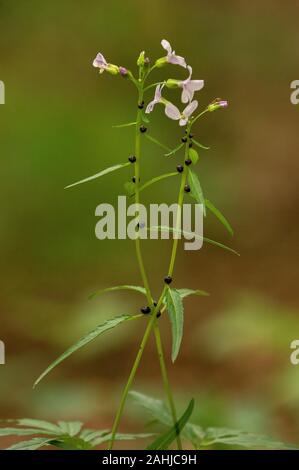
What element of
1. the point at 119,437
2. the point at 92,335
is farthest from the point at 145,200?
the point at 92,335

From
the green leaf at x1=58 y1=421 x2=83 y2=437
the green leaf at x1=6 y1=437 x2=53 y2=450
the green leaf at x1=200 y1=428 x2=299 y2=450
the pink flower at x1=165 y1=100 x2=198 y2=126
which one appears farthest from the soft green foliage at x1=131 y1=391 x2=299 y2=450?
the pink flower at x1=165 y1=100 x2=198 y2=126

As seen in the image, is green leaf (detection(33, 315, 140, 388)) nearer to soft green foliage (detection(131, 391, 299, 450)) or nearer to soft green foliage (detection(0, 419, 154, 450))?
→ soft green foliage (detection(0, 419, 154, 450))

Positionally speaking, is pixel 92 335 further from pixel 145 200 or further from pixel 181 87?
pixel 145 200

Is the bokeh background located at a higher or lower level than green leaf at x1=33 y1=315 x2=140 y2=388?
higher

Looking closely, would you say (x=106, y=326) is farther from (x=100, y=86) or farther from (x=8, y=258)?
(x=100, y=86)

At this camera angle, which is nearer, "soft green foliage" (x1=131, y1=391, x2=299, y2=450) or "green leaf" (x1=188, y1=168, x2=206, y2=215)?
"green leaf" (x1=188, y1=168, x2=206, y2=215)
